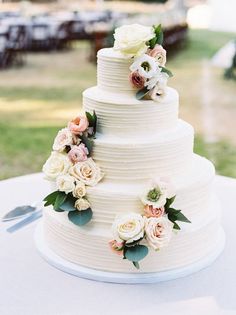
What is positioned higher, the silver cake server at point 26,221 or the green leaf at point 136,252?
the green leaf at point 136,252

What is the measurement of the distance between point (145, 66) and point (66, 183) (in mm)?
661

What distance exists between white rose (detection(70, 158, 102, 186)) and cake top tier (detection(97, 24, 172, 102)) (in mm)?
392

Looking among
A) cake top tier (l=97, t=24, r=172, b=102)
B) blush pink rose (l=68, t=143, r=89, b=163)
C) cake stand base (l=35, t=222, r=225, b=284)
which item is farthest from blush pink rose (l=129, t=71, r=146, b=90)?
cake stand base (l=35, t=222, r=225, b=284)

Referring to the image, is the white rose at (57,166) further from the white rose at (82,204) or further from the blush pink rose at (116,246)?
the blush pink rose at (116,246)

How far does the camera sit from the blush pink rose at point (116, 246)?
2.64 meters

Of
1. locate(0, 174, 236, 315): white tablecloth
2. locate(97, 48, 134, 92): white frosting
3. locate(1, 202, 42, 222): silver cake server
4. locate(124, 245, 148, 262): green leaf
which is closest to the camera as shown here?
locate(0, 174, 236, 315): white tablecloth

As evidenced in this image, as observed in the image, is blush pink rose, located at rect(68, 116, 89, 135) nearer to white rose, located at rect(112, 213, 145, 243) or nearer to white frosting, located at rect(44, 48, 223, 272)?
white frosting, located at rect(44, 48, 223, 272)

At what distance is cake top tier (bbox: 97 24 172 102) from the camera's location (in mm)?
2752

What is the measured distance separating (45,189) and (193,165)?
1160 millimetres

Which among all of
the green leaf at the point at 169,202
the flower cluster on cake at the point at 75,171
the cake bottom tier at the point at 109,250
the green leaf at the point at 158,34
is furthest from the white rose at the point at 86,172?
the green leaf at the point at 158,34

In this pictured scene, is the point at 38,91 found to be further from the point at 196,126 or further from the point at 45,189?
the point at 45,189

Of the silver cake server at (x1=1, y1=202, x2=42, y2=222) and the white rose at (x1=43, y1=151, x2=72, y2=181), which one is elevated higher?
the white rose at (x1=43, y1=151, x2=72, y2=181)

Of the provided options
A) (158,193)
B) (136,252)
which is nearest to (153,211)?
(158,193)

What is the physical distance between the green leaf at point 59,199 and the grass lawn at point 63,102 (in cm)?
443
